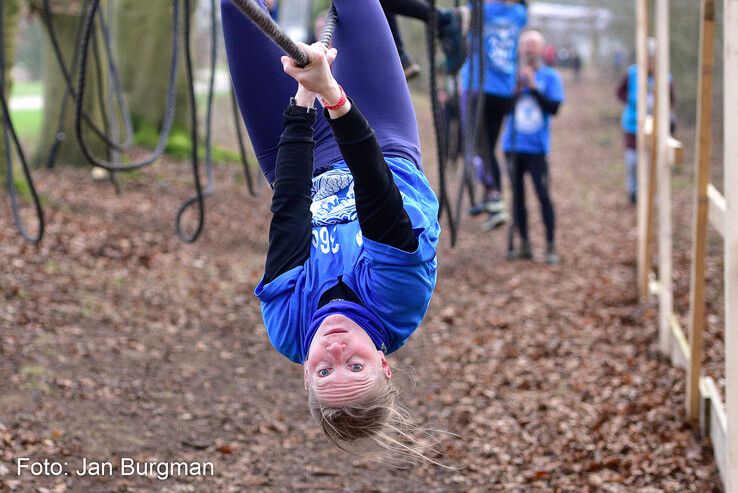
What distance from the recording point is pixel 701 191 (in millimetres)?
→ 3668

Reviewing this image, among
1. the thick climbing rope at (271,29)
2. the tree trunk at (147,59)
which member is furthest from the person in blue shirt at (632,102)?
the thick climbing rope at (271,29)

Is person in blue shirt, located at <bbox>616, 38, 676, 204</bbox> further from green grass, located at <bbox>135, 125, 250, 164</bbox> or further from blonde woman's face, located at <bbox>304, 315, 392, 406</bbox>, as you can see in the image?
blonde woman's face, located at <bbox>304, 315, 392, 406</bbox>

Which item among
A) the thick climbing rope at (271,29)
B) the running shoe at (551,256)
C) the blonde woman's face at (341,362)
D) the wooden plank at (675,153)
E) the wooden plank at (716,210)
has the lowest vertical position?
the running shoe at (551,256)

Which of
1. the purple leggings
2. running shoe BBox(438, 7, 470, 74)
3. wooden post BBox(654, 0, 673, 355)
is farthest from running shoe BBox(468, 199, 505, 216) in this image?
the purple leggings

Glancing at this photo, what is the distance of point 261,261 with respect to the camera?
6.97 meters

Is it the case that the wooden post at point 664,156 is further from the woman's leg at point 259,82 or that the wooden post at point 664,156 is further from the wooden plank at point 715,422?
the woman's leg at point 259,82

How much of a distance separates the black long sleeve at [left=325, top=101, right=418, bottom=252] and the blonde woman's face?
0.26 meters

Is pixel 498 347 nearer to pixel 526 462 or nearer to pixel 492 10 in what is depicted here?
pixel 526 462

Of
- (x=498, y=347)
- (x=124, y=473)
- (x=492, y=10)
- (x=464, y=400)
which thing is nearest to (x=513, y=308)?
(x=498, y=347)

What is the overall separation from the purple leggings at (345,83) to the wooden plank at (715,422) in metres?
1.76

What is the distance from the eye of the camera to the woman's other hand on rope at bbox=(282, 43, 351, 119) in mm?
1879

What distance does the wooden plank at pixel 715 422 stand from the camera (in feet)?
11.2

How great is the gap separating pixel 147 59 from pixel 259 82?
7696 mm

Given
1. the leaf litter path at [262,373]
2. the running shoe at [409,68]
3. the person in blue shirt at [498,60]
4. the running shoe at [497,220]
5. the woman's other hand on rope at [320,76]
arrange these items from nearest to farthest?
the woman's other hand on rope at [320,76]
the leaf litter path at [262,373]
the running shoe at [409,68]
the person in blue shirt at [498,60]
the running shoe at [497,220]
